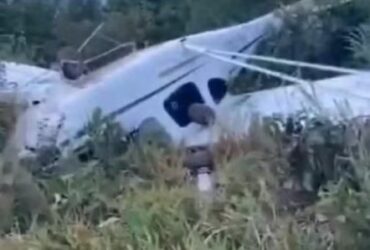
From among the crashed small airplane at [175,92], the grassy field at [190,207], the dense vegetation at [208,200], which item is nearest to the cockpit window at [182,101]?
the crashed small airplane at [175,92]

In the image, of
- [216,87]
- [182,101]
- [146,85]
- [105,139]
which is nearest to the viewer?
[105,139]

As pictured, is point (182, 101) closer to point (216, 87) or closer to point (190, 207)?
point (216, 87)

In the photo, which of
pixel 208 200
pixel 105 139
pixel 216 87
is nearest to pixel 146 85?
pixel 216 87

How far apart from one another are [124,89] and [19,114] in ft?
2.08

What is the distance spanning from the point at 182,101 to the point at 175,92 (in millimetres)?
71

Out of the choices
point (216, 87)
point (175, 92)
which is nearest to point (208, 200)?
point (175, 92)

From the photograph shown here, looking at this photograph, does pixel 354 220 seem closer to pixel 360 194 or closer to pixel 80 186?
pixel 360 194

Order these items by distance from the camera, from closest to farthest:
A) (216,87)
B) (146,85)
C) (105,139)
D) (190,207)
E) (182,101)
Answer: (190,207)
(105,139)
(146,85)
(182,101)
(216,87)

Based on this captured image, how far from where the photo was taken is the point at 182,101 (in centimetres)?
596

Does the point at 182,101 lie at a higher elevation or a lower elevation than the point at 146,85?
lower

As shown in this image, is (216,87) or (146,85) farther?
(216,87)

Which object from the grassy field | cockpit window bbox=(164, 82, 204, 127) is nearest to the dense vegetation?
the grassy field

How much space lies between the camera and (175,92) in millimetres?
5984

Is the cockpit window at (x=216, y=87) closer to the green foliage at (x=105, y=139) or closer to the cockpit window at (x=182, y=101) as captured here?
the cockpit window at (x=182, y=101)
